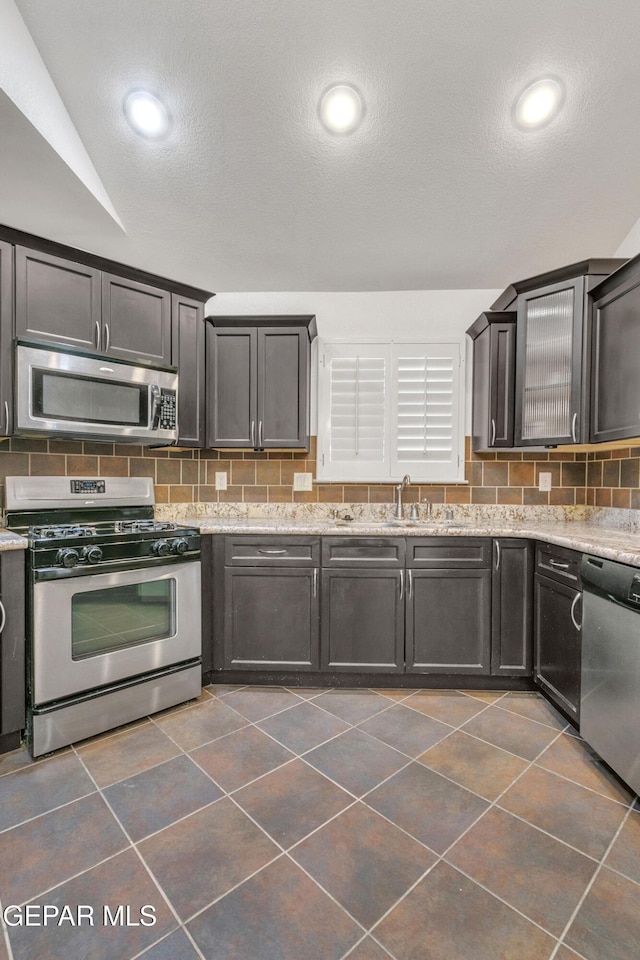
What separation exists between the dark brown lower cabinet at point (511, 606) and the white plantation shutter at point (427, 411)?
786 millimetres

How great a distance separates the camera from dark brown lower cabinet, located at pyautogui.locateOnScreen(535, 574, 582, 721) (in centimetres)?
213

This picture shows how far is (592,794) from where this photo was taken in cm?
173

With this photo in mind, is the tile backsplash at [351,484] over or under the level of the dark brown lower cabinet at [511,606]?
over

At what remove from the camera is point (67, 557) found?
2.03 meters

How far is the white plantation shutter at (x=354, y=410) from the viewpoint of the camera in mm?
3223

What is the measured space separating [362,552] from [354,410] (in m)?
1.11

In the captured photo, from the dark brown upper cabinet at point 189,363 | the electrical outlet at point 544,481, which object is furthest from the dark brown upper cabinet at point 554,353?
the dark brown upper cabinet at point 189,363

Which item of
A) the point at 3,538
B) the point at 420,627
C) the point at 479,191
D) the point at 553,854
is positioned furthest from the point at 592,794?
the point at 479,191

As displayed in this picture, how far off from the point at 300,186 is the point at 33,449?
2.10 meters

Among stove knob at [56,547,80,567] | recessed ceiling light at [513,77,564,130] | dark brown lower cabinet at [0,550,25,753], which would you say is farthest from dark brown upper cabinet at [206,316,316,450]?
recessed ceiling light at [513,77,564,130]

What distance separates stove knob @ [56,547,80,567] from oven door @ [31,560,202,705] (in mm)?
70

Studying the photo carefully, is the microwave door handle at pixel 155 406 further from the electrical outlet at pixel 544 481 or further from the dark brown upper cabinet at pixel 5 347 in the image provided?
the electrical outlet at pixel 544 481

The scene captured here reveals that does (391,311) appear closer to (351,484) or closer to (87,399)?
(351,484)

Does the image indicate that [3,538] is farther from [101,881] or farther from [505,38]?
[505,38]
